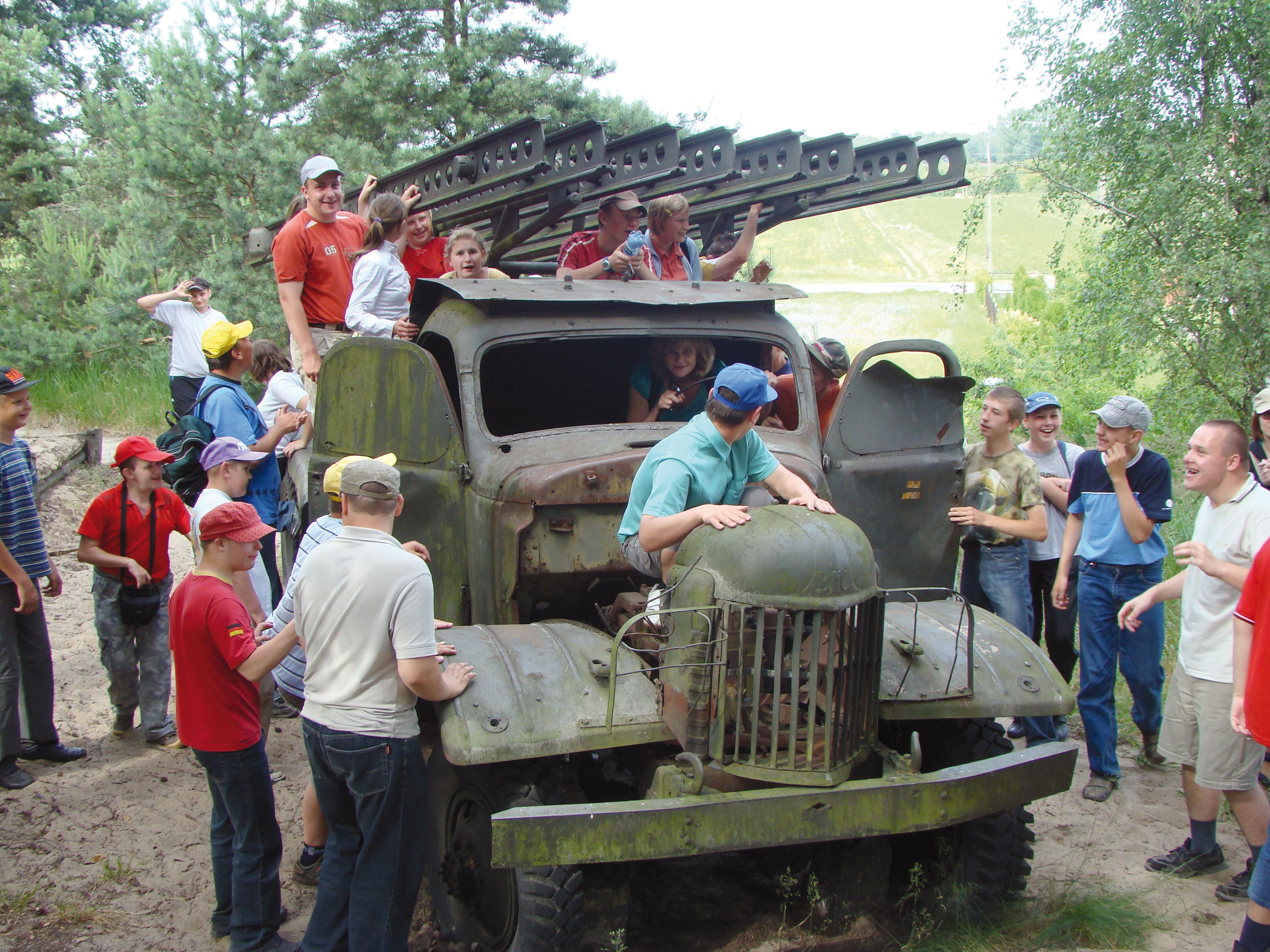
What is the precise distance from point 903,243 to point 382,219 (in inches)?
2067

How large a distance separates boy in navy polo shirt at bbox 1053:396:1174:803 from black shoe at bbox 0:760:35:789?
Answer: 516 centimetres

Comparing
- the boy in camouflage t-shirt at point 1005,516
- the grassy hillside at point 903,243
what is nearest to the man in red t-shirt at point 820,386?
the boy in camouflage t-shirt at point 1005,516

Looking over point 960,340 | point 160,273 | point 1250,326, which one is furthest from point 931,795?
point 960,340

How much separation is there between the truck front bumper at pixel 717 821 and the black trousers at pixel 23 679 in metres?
3.34

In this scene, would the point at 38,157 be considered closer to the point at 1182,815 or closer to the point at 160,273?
the point at 160,273

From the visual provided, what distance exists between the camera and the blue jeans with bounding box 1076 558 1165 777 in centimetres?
519

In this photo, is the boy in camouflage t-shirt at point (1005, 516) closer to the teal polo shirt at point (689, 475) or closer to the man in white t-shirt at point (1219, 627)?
the man in white t-shirt at point (1219, 627)

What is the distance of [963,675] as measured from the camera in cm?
385

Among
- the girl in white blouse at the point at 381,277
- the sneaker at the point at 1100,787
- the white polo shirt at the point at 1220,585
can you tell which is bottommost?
the sneaker at the point at 1100,787

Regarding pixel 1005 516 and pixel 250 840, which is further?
pixel 1005 516

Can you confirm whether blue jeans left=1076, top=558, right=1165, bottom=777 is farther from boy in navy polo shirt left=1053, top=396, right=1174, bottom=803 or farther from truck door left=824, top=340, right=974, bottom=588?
truck door left=824, top=340, right=974, bottom=588

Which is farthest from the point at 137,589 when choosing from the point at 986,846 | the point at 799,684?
the point at 986,846

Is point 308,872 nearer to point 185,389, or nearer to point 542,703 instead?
point 542,703

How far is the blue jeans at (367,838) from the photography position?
3348mm
